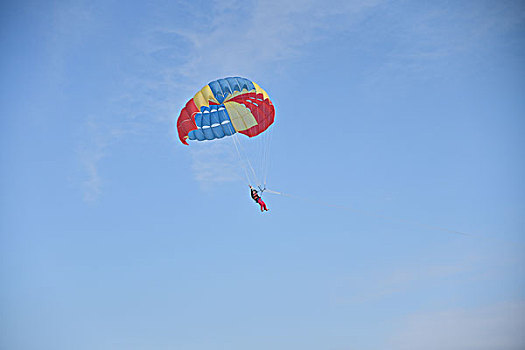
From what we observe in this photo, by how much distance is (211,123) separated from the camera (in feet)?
109

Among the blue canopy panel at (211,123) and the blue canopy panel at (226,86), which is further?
the blue canopy panel at (211,123)

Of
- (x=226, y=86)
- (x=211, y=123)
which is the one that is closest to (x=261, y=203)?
(x=211, y=123)

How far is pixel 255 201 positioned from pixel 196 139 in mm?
5096

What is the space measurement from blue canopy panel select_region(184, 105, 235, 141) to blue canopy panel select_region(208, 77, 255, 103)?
129cm

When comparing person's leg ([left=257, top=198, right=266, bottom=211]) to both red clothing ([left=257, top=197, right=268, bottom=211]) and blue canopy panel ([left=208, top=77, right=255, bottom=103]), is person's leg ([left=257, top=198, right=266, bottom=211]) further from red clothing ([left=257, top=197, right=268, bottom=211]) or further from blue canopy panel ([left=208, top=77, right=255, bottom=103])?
blue canopy panel ([left=208, top=77, right=255, bottom=103])

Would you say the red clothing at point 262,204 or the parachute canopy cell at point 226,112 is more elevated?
the parachute canopy cell at point 226,112

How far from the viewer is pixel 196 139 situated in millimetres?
33625

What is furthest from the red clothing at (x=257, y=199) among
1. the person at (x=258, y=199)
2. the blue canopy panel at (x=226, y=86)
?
the blue canopy panel at (x=226, y=86)

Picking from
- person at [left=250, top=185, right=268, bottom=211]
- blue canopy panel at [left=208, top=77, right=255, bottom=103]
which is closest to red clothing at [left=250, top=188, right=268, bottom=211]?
person at [left=250, top=185, right=268, bottom=211]

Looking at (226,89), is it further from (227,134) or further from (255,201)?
(255,201)

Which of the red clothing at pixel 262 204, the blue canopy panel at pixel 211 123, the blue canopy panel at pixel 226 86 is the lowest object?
the red clothing at pixel 262 204

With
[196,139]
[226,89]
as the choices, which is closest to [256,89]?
[226,89]

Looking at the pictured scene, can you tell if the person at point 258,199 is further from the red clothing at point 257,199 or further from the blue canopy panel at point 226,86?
the blue canopy panel at point 226,86

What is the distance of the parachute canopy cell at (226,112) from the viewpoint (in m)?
32.0
